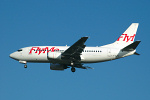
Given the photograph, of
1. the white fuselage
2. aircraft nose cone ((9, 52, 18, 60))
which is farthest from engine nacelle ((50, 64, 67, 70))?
aircraft nose cone ((9, 52, 18, 60))

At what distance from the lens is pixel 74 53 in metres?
65.6

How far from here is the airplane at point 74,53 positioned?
6556cm

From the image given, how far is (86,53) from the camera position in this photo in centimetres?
6756

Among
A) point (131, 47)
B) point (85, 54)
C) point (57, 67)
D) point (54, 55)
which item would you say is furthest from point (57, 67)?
point (131, 47)

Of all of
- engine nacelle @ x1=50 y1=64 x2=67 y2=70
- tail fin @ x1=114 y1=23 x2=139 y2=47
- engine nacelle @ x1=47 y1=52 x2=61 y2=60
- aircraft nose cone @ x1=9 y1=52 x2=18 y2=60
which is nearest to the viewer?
engine nacelle @ x1=47 y1=52 x2=61 y2=60

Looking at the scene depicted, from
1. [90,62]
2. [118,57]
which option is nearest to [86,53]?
[90,62]

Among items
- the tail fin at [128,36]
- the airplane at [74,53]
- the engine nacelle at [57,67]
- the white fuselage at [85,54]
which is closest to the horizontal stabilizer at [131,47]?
the airplane at [74,53]

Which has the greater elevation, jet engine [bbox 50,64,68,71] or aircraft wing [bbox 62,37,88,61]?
aircraft wing [bbox 62,37,88,61]

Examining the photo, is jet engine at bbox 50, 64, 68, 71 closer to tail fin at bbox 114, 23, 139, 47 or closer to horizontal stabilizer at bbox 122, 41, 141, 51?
tail fin at bbox 114, 23, 139, 47

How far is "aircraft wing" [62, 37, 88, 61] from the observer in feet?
208

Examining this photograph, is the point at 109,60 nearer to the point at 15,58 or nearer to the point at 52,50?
the point at 52,50

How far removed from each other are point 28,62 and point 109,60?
52.6 feet

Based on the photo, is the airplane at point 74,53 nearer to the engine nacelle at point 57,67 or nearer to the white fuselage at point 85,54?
the white fuselage at point 85,54

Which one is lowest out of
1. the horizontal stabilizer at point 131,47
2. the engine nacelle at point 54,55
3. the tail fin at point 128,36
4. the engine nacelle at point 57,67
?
the engine nacelle at point 57,67
